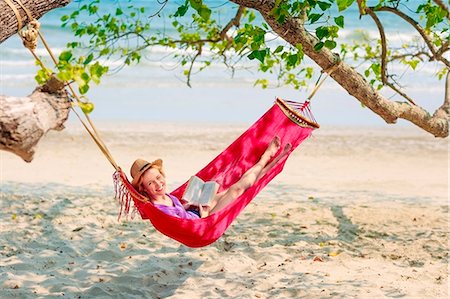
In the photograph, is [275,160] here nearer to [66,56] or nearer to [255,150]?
[255,150]

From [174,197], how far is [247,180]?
0.35 meters

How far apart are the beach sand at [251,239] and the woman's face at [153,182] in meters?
0.60

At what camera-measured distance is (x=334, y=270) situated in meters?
4.08

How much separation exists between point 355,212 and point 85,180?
269 centimetres

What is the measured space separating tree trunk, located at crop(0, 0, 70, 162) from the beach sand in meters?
1.44

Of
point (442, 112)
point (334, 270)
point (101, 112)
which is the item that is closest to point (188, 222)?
point (334, 270)

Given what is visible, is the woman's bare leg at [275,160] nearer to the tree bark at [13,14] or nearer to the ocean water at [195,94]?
the tree bark at [13,14]

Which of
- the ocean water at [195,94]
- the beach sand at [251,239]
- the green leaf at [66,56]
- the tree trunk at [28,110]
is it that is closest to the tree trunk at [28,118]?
the tree trunk at [28,110]

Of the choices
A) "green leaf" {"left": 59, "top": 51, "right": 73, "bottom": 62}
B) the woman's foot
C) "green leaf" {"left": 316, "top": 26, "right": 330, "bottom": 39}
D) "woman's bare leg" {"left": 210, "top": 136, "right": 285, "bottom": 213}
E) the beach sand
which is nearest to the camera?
"green leaf" {"left": 59, "top": 51, "right": 73, "bottom": 62}

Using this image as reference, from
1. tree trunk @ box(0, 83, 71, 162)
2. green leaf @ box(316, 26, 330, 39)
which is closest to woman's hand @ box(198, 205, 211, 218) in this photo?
green leaf @ box(316, 26, 330, 39)

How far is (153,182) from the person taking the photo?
132 inches

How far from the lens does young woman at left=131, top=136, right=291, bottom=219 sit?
11.0 feet

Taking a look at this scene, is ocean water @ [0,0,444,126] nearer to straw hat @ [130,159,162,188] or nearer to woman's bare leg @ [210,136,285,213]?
woman's bare leg @ [210,136,285,213]

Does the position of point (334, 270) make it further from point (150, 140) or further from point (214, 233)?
point (150, 140)
